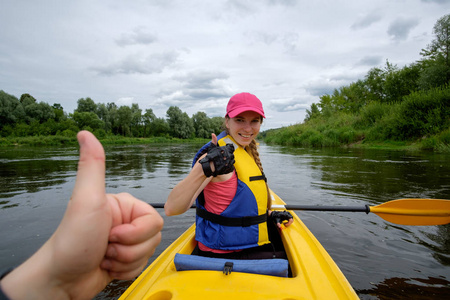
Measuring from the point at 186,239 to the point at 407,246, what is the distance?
298cm

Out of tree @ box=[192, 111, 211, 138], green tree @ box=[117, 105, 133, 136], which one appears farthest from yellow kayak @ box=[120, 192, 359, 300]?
tree @ box=[192, 111, 211, 138]

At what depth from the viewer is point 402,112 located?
58.6 ft

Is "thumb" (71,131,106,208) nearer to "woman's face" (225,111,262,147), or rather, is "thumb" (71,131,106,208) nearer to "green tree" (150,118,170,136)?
"woman's face" (225,111,262,147)

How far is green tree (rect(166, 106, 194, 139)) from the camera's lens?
53.8 m

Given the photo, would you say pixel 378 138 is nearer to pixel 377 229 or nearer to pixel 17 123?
pixel 377 229

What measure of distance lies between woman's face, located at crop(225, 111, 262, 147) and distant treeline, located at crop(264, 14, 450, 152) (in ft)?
49.6

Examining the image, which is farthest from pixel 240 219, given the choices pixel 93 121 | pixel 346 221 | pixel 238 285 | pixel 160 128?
pixel 160 128

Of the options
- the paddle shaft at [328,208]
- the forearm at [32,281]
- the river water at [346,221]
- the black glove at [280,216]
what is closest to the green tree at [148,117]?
the river water at [346,221]

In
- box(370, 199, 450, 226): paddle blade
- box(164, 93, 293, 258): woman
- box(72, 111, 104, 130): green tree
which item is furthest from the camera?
box(72, 111, 104, 130): green tree

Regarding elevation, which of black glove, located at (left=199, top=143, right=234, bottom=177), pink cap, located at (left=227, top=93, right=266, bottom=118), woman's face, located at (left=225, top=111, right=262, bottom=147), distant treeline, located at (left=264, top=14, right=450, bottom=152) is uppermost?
distant treeline, located at (left=264, top=14, right=450, bottom=152)

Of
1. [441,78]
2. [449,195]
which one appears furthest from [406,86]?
[449,195]

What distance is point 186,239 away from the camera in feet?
7.95

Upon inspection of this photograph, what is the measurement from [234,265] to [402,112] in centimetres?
2092

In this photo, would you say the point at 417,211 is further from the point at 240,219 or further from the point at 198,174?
the point at 198,174
